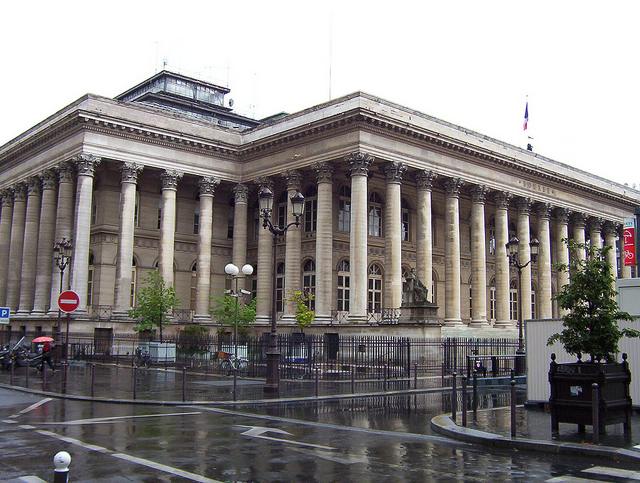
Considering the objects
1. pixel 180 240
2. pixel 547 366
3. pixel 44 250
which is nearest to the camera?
pixel 547 366

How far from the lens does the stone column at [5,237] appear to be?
164 feet

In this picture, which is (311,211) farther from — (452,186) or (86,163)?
(86,163)

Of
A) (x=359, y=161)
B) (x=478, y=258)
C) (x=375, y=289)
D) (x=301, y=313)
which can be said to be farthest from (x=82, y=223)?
(x=478, y=258)

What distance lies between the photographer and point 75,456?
36.0 feet

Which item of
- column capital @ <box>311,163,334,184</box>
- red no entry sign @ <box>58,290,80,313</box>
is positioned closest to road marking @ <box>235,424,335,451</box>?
red no entry sign @ <box>58,290,80,313</box>

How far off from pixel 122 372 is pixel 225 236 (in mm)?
21285

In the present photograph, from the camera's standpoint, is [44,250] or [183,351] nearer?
[183,351]

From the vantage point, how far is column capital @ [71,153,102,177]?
133ft

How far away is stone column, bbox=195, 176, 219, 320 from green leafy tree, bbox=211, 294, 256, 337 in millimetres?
1392

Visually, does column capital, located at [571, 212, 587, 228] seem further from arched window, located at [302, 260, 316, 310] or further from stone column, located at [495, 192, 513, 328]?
arched window, located at [302, 260, 316, 310]

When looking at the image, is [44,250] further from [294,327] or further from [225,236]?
[294,327]

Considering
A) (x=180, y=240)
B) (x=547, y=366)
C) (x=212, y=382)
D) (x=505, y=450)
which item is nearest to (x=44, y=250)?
(x=180, y=240)

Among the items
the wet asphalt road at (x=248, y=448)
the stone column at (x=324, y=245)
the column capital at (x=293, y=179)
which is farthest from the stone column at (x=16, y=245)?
the wet asphalt road at (x=248, y=448)

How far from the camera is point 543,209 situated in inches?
2064
